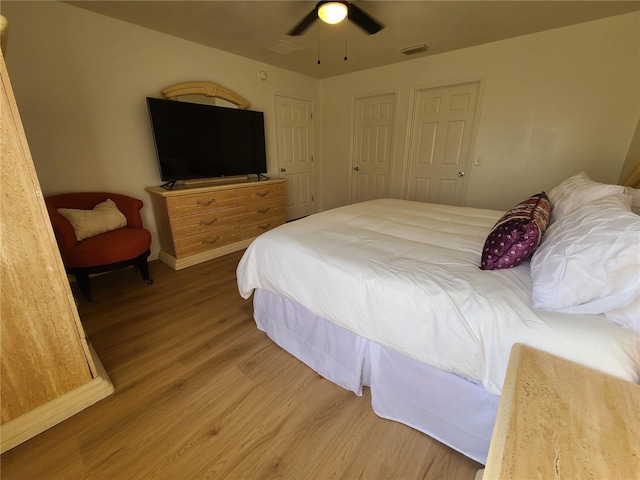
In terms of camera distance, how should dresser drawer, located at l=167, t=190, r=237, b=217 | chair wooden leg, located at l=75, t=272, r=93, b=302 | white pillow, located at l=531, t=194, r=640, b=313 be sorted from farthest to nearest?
dresser drawer, located at l=167, t=190, r=237, b=217 < chair wooden leg, located at l=75, t=272, r=93, b=302 < white pillow, located at l=531, t=194, r=640, b=313

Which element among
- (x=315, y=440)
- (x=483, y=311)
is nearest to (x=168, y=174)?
(x=315, y=440)

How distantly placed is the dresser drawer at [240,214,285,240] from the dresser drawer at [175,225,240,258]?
0.09m

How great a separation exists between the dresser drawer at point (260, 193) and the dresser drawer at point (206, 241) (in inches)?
14.4

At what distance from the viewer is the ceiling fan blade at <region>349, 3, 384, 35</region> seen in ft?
6.57

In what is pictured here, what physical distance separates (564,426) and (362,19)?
2.59 metres

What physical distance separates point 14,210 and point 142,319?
49.4 inches

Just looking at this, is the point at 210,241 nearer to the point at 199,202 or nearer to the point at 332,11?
the point at 199,202

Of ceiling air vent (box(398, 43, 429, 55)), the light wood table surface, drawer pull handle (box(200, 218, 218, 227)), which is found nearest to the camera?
the light wood table surface

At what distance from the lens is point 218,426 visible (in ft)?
4.31

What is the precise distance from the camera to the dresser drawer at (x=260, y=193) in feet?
11.0

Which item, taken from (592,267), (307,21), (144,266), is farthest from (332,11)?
(144,266)

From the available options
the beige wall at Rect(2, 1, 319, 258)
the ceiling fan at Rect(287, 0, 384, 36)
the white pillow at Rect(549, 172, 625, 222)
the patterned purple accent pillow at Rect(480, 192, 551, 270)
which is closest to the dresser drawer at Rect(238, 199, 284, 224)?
the beige wall at Rect(2, 1, 319, 258)

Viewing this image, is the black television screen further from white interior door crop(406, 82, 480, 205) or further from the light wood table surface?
the light wood table surface

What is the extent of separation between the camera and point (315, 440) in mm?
1251
